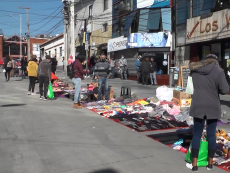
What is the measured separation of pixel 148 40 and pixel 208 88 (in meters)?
16.7

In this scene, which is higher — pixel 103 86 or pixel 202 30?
pixel 202 30

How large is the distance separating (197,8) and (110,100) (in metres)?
8.28

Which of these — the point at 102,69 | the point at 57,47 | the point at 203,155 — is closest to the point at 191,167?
the point at 203,155

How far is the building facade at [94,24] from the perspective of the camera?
26.7 m

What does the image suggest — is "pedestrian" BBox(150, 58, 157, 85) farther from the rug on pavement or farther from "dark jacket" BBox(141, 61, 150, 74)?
the rug on pavement

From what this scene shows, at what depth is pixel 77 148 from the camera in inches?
211

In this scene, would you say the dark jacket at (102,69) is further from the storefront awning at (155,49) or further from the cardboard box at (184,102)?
the storefront awning at (155,49)

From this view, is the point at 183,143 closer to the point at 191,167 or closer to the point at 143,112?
the point at 191,167

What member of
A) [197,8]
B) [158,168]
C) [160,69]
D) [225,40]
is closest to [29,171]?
[158,168]

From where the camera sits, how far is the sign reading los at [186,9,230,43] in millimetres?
12711

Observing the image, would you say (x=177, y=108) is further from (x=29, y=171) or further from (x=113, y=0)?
(x=113, y=0)

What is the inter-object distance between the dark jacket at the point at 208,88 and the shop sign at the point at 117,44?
18.1m

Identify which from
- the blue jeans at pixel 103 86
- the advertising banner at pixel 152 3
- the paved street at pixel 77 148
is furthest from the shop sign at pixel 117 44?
the paved street at pixel 77 148

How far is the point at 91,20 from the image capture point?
30.4 metres
